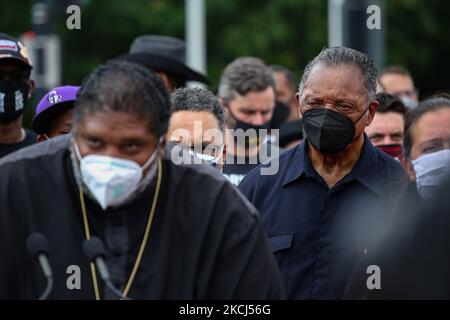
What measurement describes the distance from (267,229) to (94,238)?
163cm

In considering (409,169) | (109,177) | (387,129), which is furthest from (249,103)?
(109,177)

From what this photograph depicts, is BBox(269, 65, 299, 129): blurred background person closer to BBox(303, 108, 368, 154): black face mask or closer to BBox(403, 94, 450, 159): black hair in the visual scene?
BBox(403, 94, 450, 159): black hair

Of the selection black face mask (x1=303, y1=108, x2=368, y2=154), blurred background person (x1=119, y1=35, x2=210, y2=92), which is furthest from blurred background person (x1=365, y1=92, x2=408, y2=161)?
black face mask (x1=303, y1=108, x2=368, y2=154)

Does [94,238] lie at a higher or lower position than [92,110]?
lower

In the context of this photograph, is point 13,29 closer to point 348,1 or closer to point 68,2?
point 68,2

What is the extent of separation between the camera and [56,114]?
22.8 ft

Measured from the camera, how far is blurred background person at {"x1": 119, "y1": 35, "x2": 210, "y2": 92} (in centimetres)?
923

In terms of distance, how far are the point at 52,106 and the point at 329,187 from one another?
1.92 m

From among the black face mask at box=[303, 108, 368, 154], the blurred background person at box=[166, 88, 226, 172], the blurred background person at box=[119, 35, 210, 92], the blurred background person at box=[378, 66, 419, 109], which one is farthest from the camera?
the blurred background person at box=[378, 66, 419, 109]

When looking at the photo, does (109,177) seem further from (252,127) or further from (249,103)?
(249,103)

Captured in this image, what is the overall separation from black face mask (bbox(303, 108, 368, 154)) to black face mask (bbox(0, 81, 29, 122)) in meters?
2.21

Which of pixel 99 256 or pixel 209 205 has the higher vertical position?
pixel 209 205
